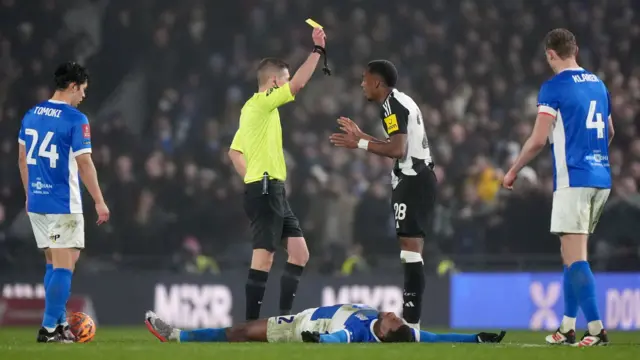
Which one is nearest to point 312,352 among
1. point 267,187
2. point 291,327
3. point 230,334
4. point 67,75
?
point 291,327

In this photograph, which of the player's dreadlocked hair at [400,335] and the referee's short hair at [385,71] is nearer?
the player's dreadlocked hair at [400,335]

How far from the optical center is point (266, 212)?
11148 mm

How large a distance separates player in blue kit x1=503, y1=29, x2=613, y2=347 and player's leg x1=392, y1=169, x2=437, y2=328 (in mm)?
1245

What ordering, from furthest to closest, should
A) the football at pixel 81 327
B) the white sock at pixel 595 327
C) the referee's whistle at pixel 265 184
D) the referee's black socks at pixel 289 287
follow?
the referee's black socks at pixel 289 287, the referee's whistle at pixel 265 184, the football at pixel 81 327, the white sock at pixel 595 327

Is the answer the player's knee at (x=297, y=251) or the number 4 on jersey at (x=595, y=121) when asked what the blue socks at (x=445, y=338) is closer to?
the number 4 on jersey at (x=595, y=121)

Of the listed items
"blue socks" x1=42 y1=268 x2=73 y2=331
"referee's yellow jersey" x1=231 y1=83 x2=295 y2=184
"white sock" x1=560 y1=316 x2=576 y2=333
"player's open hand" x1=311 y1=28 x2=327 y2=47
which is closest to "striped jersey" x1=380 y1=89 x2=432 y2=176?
"player's open hand" x1=311 y1=28 x2=327 y2=47

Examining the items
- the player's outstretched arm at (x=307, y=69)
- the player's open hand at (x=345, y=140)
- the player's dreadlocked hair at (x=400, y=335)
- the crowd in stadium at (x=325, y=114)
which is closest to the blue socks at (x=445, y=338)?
the player's dreadlocked hair at (x=400, y=335)

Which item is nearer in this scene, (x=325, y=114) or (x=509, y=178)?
(x=509, y=178)

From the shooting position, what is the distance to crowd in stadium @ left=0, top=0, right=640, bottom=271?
17703 mm

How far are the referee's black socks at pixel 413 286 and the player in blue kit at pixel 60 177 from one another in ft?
8.16

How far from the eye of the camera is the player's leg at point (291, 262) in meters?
11.3

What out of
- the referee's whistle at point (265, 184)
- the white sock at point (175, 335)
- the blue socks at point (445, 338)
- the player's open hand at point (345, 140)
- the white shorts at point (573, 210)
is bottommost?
the white sock at point (175, 335)

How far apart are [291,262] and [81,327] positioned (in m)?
1.98

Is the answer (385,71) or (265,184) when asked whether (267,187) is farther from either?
(385,71)
